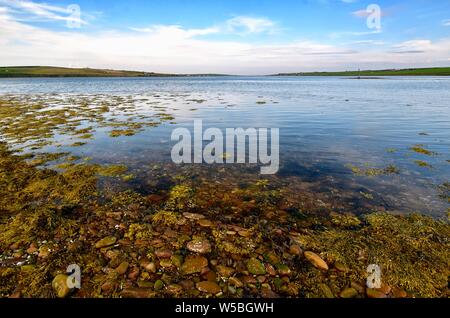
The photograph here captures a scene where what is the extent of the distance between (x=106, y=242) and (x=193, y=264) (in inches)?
112

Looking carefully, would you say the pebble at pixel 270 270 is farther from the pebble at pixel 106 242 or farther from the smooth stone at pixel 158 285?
the pebble at pixel 106 242

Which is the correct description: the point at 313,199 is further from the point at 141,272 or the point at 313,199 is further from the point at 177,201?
the point at 141,272

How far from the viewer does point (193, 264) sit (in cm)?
672

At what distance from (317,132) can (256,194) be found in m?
14.7

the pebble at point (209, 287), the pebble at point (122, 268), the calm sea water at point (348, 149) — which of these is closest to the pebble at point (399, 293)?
the pebble at point (209, 287)

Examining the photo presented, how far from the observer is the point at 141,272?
6410mm

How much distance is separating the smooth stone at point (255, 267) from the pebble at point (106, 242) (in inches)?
160

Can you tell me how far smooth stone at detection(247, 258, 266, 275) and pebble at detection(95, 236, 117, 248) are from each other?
4061 millimetres

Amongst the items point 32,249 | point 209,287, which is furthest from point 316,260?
point 32,249

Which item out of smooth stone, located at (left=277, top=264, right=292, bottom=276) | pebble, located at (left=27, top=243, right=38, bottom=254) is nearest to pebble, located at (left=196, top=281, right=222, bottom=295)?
smooth stone, located at (left=277, top=264, right=292, bottom=276)

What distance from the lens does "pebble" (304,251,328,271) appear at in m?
6.70
